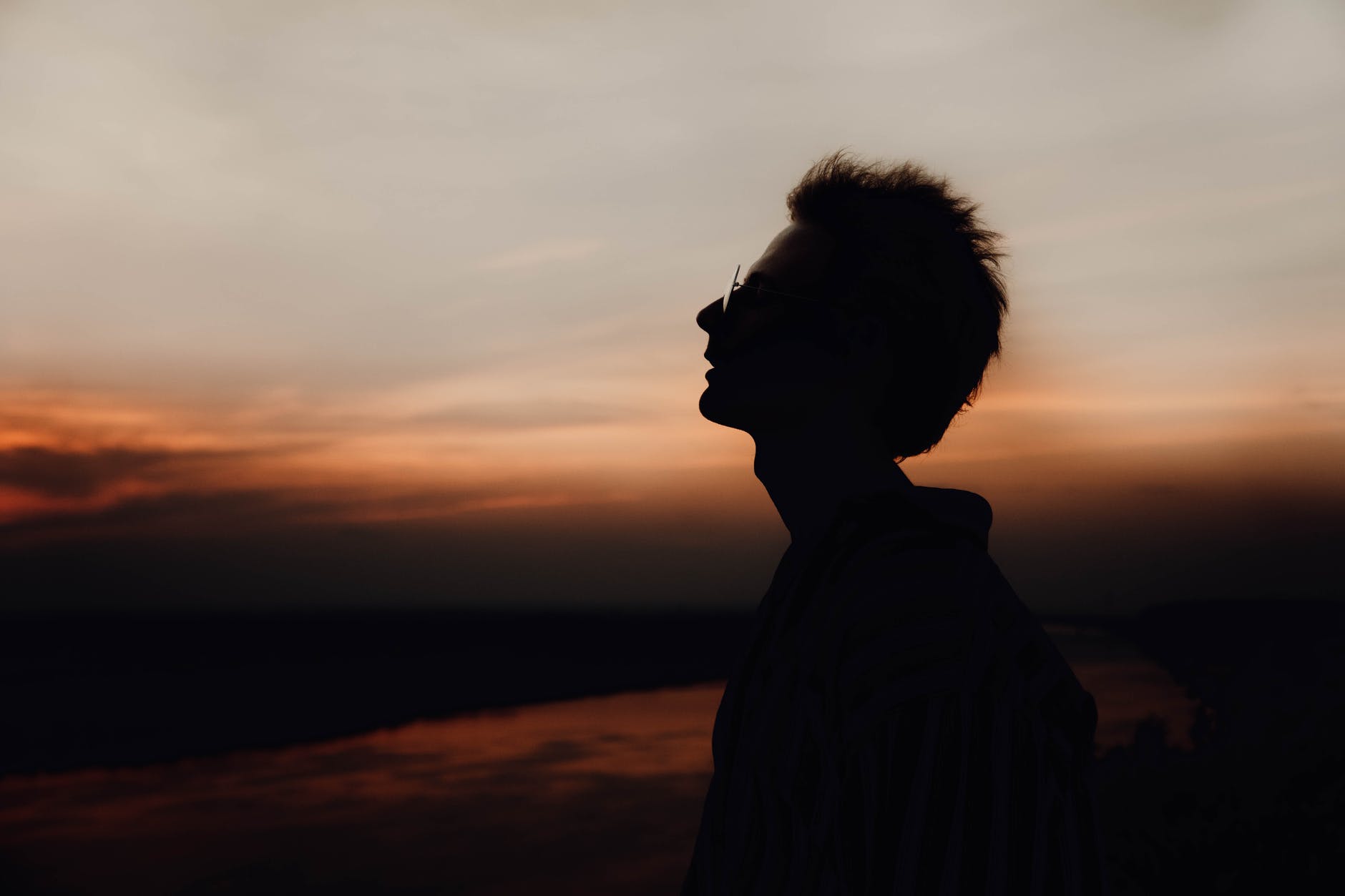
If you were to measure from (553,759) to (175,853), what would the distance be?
4961 millimetres

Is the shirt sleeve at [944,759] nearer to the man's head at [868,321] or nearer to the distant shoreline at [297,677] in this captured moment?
the man's head at [868,321]

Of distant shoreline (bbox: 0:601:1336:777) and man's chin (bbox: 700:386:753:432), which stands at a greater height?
man's chin (bbox: 700:386:753:432)

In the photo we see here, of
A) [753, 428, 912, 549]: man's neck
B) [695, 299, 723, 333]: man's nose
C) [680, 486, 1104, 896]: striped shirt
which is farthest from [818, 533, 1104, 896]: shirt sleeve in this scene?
[695, 299, 723, 333]: man's nose

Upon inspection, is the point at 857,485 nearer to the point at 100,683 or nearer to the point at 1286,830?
the point at 1286,830

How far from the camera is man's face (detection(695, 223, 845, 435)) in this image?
2.10 meters

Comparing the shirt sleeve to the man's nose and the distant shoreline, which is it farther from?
the distant shoreline

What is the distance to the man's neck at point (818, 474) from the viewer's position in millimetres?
2039

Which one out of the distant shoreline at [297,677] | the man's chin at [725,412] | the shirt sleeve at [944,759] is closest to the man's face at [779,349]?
the man's chin at [725,412]

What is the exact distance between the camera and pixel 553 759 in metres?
14.5

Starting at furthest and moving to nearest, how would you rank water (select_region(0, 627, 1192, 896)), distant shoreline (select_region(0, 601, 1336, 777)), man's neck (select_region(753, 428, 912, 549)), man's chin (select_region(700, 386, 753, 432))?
distant shoreline (select_region(0, 601, 1336, 777)) < water (select_region(0, 627, 1192, 896)) < man's chin (select_region(700, 386, 753, 432)) < man's neck (select_region(753, 428, 912, 549))

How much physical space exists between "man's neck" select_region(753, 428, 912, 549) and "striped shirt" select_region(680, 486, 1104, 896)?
0.35 metres

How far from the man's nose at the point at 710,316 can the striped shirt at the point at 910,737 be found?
78cm

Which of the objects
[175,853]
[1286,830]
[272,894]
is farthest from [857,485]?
[175,853]

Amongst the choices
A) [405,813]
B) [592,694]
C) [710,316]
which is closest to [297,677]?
[592,694]
